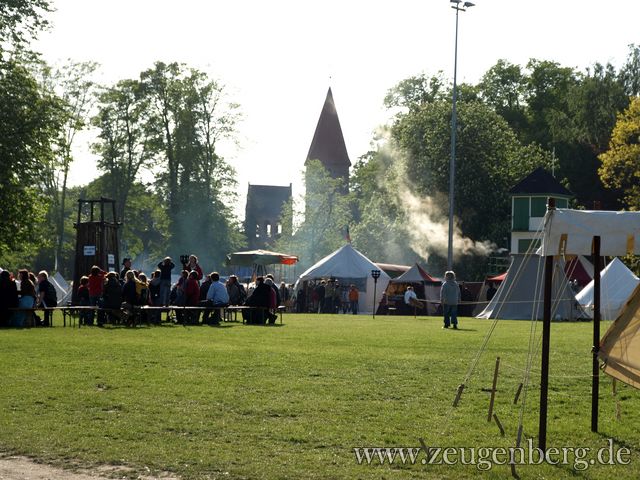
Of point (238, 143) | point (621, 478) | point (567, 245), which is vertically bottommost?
point (621, 478)

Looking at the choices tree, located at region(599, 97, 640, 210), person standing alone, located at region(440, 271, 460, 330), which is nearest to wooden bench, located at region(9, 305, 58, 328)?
person standing alone, located at region(440, 271, 460, 330)

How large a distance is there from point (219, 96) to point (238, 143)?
3.64 meters

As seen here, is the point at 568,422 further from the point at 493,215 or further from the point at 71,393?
the point at 493,215

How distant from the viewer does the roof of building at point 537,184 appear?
7475 cm

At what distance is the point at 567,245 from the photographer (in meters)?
10.5

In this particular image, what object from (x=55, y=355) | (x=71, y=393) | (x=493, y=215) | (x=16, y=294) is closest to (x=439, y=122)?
Answer: (x=493, y=215)

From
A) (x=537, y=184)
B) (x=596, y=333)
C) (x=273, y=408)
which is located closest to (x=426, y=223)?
(x=537, y=184)

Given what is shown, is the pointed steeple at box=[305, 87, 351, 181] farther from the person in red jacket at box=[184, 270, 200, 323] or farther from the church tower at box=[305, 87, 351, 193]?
the person in red jacket at box=[184, 270, 200, 323]

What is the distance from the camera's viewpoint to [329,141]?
136 metres

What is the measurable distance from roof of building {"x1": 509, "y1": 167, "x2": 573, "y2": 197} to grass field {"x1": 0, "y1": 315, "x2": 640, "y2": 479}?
53.6 m

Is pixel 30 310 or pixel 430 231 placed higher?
pixel 430 231

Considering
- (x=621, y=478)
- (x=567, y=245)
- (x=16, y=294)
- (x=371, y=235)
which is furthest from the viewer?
(x=371, y=235)

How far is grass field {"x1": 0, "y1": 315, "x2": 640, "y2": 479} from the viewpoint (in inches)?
370

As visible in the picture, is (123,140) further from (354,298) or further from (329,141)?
(329,141)
